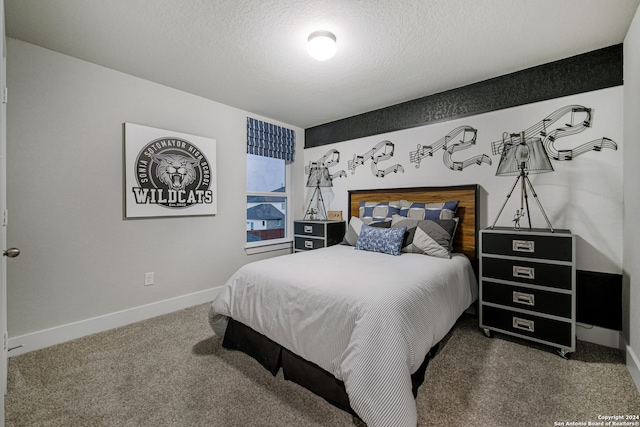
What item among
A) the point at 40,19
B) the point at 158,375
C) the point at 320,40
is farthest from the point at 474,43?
the point at 158,375

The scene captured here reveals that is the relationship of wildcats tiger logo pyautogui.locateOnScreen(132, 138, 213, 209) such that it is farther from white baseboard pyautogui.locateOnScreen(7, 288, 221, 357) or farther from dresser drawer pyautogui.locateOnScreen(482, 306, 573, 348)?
dresser drawer pyautogui.locateOnScreen(482, 306, 573, 348)

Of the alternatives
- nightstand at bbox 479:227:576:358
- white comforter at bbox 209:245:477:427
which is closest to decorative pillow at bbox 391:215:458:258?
white comforter at bbox 209:245:477:427

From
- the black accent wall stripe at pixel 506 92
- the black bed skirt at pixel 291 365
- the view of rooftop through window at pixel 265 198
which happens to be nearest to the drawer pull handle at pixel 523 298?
the black bed skirt at pixel 291 365

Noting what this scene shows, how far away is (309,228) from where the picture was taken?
3742mm

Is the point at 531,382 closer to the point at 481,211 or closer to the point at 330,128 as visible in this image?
the point at 481,211

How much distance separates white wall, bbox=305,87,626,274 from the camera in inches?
84.6

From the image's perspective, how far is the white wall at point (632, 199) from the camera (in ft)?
5.72

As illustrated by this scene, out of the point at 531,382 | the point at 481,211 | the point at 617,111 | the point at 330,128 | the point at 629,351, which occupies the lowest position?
the point at 531,382

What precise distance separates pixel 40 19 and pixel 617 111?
13.7ft

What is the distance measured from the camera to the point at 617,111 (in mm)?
2131

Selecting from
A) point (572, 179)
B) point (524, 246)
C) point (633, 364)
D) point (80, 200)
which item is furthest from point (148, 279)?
point (572, 179)

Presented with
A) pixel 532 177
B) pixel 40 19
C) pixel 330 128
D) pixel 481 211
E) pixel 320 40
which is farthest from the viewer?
pixel 330 128

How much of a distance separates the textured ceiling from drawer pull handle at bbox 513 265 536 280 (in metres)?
1.71

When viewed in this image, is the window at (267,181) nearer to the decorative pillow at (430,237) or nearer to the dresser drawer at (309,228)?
the dresser drawer at (309,228)
